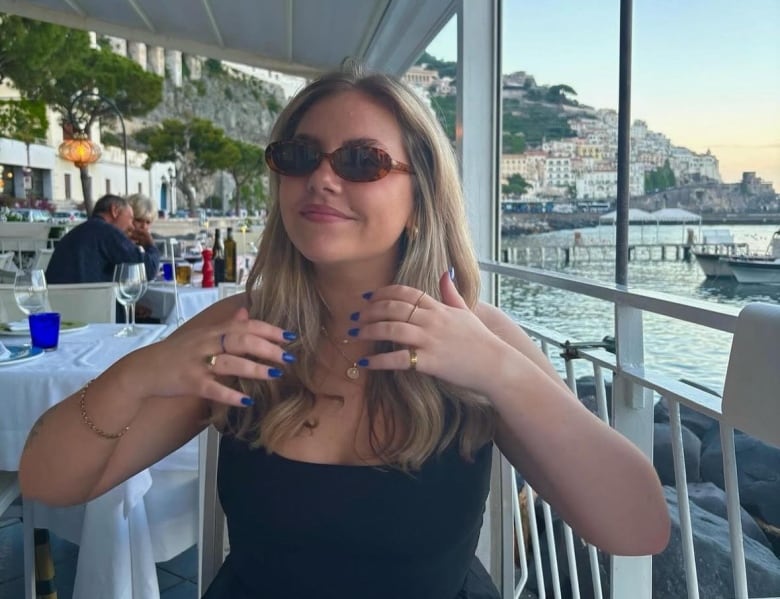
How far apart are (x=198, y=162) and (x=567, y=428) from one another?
110ft

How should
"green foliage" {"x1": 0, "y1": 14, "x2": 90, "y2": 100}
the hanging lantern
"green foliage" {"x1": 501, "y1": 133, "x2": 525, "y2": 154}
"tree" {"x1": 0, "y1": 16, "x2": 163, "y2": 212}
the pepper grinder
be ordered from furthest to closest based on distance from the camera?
"tree" {"x1": 0, "y1": 16, "x2": 163, "y2": 212} → "green foliage" {"x1": 0, "y1": 14, "x2": 90, "y2": 100} → the hanging lantern → the pepper grinder → "green foliage" {"x1": 501, "y1": 133, "x2": 525, "y2": 154}

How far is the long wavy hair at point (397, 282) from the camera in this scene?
1024mm

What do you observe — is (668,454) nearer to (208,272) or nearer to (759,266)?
(759,266)

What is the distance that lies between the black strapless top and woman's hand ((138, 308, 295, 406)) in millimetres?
201

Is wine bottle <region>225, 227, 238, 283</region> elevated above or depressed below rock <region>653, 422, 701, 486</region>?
above

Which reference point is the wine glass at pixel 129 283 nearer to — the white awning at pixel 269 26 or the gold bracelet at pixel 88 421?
the gold bracelet at pixel 88 421

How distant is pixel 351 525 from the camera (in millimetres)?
950

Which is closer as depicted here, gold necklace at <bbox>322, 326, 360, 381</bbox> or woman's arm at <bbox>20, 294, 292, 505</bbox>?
woman's arm at <bbox>20, 294, 292, 505</bbox>

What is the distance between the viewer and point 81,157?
896 cm

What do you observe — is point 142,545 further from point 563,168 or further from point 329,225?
point 563,168

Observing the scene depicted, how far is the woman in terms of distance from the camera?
87 cm

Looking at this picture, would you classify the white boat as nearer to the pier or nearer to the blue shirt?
the pier

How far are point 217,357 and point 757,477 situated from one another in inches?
174

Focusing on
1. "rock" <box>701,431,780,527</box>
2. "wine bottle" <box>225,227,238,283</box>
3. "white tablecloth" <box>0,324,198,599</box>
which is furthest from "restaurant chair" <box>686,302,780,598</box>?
"wine bottle" <box>225,227,238,283</box>
